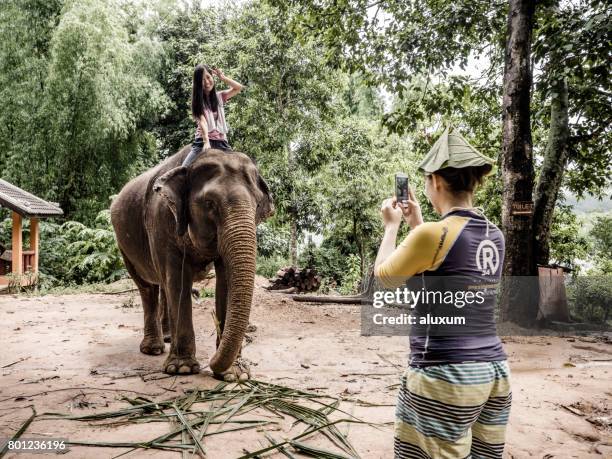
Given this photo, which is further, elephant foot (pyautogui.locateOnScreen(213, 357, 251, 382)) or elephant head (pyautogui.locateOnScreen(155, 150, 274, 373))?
elephant foot (pyautogui.locateOnScreen(213, 357, 251, 382))

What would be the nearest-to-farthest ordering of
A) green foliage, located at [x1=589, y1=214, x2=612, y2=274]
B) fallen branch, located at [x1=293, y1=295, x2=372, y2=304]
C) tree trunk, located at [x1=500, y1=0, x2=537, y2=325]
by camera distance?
tree trunk, located at [x1=500, y1=0, x2=537, y2=325]
fallen branch, located at [x1=293, y1=295, x2=372, y2=304]
green foliage, located at [x1=589, y1=214, x2=612, y2=274]

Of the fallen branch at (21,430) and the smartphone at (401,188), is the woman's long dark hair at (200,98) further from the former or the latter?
the smartphone at (401,188)

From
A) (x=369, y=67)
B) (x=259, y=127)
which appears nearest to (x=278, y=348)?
(x=369, y=67)

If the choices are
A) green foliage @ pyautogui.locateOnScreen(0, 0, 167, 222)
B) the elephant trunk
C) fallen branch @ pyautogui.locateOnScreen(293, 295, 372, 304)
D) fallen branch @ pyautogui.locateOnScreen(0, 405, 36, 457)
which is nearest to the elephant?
the elephant trunk

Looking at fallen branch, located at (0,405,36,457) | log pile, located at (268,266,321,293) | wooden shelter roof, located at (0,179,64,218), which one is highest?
wooden shelter roof, located at (0,179,64,218)

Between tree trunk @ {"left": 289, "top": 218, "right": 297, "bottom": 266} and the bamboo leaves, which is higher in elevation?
tree trunk @ {"left": 289, "top": 218, "right": 297, "bottom": 266}

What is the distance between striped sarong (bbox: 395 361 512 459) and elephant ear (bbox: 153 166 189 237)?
124 inches

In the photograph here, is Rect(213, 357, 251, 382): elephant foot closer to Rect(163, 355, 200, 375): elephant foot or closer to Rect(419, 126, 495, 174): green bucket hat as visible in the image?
Rect(163, 355, 200, 375): elephant foot

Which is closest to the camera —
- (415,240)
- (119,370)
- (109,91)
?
(415,240)

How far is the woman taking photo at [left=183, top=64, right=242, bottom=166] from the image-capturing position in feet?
15.9

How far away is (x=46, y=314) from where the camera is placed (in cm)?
846

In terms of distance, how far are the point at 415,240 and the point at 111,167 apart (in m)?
18.5

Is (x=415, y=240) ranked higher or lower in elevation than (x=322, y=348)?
higher

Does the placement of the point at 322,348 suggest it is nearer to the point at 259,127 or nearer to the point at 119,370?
the point at 119,370
